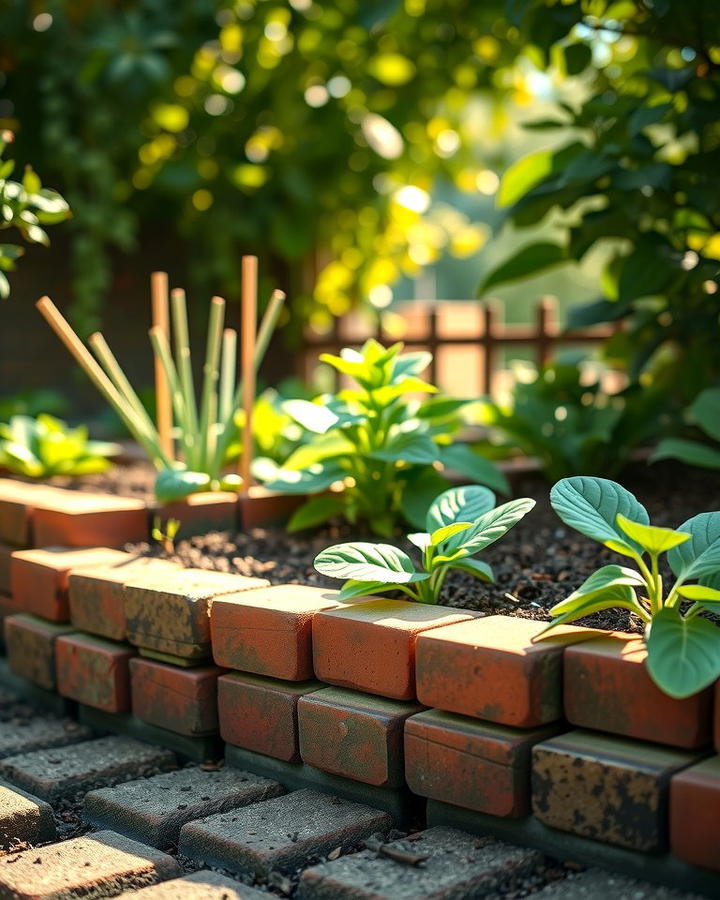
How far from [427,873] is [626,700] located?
340 millimetres

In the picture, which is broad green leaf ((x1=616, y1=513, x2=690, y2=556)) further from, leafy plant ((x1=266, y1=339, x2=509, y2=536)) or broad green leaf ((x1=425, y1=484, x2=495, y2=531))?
leafy plant ((x1=266, y1=339, x2=509, y2=536))

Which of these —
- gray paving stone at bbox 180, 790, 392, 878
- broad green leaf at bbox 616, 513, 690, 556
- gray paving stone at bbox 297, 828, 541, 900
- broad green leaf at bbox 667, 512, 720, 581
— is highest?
broad green leaf at bbox 616, 513, 690, 556

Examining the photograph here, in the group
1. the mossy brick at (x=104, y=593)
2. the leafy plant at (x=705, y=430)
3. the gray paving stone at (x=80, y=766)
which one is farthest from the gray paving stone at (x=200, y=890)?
the leafy plant at (x=705, y=430)

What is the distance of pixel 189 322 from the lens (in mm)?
4496

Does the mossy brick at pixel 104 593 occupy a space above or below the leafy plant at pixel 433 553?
below

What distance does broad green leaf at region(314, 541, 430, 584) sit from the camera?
1.70m

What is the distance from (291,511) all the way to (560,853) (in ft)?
4.27

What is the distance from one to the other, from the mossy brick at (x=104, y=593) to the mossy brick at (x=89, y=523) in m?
0.20

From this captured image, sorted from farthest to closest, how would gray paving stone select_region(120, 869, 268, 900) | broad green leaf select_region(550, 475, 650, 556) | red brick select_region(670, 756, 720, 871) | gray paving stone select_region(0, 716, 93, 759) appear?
gray paving stone select_region(0, 716, 93, 759) < broad green leaf select_region(550, 475, 650, 556) < gray paving stone select_region(120, 869, 268, 900) < red brick select_region(670, 756, 720, 871)

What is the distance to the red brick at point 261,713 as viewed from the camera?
5.88 ft

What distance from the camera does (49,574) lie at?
2.31 metres

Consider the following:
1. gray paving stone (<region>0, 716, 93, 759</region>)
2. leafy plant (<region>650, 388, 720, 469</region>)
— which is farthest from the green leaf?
gray paving stone (<region>0, 716, 93, 759</region>)

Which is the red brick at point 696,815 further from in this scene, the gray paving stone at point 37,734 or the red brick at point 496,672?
the gray paving stone at point 37,734

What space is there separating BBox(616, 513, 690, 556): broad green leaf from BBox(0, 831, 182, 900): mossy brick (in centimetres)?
77
